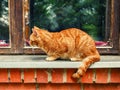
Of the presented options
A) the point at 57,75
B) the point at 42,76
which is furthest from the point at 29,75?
the point at 57,75

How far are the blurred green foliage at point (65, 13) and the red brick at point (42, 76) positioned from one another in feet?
1.23

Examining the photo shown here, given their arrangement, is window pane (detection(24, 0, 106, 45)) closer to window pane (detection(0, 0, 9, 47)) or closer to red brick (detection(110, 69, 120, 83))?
window pane (detection(0, 0, 9, 47))

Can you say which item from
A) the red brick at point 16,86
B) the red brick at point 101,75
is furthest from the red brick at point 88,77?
the red brick at point 16,86

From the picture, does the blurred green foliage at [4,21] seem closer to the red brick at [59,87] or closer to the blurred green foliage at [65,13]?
the blurred green foliage at [65,13]

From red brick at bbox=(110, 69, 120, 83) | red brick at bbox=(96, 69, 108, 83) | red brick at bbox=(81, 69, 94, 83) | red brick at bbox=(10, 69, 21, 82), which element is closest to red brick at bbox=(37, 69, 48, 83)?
red brick at bbox=(10, 69, 21, 82)

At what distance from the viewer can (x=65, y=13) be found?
273cm

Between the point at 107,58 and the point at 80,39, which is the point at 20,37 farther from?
the point at 107,58

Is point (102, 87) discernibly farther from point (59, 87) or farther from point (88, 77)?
point (59, 87)

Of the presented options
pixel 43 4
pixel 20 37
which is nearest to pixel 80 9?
pixel 43 4

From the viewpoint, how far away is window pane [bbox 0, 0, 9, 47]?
2.70m

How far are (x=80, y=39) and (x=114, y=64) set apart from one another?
0.30 m

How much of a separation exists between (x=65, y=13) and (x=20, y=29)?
365 mm

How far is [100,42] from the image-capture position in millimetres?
2738

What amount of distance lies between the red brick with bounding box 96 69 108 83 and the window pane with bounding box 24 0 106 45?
0.39 m
